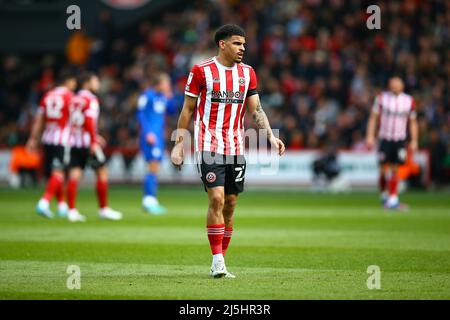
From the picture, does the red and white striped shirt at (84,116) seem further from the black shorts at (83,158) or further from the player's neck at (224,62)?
the player's neck at (224,62)

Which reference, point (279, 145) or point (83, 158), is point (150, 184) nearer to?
point (83, 158)

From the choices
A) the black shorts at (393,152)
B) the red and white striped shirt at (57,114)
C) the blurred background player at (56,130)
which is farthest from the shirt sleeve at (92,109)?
the black shorts at (393,152)

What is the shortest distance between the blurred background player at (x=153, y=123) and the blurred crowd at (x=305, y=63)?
32.0ft

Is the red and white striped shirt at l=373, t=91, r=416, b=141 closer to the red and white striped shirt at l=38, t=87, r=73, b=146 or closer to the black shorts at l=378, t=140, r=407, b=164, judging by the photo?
the black shorts at l=378, t=140, r=407, b=164

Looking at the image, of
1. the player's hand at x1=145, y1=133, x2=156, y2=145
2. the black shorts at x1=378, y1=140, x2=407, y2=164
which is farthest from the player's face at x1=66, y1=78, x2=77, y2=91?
the black shorts at x1=378, y1=140, x2=407, y2=164

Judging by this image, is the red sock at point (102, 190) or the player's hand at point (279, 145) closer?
the player's hand at point (279, 145)

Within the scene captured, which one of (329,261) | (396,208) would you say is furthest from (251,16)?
(329,261)

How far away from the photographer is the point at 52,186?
16.0 meters

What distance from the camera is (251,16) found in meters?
29.8

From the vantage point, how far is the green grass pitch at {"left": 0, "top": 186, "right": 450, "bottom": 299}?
25.7ft

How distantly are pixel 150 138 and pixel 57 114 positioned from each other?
1.89 metres

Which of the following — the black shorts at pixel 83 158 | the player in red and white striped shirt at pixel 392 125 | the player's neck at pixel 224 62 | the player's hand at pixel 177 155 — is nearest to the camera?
the player's hand at pixel 177 155

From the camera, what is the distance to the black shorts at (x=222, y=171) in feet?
28.8

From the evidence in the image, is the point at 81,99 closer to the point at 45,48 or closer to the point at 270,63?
the point at 270,63
